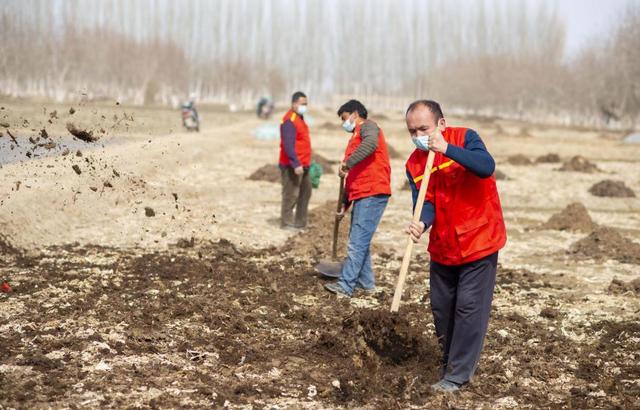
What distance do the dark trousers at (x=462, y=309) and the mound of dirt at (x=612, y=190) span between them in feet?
46.2

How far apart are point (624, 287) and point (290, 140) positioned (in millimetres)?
4693

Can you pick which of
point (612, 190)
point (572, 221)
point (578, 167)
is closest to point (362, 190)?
point (572, 221)

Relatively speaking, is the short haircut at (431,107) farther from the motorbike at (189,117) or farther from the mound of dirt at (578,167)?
the motorbike at (189,117)

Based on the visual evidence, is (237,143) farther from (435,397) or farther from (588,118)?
(588,118)

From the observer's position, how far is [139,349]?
6.02m

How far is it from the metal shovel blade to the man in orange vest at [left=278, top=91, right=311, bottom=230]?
2.56 metres

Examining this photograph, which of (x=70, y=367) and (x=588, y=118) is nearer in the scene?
(x=70, y=367)

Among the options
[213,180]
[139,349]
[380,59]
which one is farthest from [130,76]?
[139,349]

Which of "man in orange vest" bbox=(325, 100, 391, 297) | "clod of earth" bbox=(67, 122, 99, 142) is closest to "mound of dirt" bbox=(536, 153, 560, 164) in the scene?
"man in orange vest" bbox=(325, 100, 391, 297)

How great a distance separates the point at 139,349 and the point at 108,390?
87cm

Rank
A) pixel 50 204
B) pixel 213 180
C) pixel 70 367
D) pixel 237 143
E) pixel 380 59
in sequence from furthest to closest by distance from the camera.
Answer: pixel 380 59 < pixel 237 143 < pixel 213 180 < pixel 50 204 < pixel 70 367

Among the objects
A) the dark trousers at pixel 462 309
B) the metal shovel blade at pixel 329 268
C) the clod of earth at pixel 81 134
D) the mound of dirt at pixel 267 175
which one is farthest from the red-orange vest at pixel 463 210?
the mound of dirt at pixel 267 175

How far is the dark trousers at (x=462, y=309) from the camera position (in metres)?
5.11

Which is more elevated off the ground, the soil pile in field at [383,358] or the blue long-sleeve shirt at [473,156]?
the blue long-sleeve shirt at [473,156]
